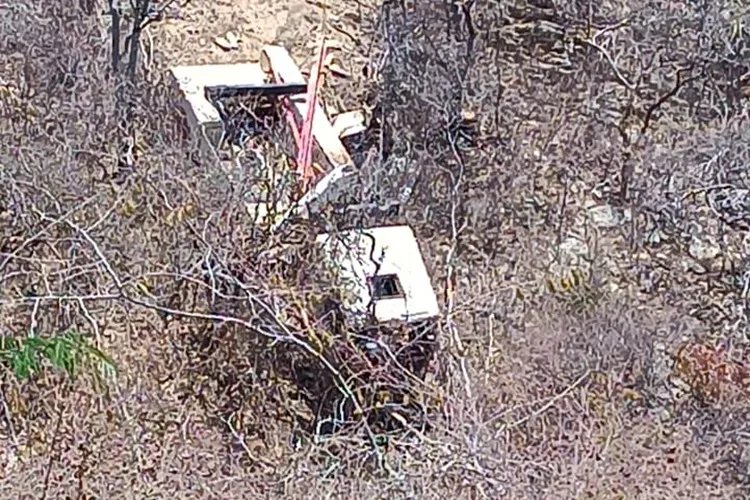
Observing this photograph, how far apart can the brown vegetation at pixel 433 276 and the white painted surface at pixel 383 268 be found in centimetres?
10

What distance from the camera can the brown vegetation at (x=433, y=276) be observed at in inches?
119

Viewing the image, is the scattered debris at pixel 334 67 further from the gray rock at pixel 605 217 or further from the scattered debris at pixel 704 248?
the scattered debris at pixel 704 248

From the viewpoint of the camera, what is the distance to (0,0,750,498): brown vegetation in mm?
3033

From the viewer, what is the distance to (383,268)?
10.7 feet

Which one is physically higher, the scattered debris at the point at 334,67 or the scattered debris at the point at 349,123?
the scattered debris at the point at 334,67

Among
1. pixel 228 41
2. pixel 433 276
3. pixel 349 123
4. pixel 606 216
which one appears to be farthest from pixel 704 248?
pixel 228 41

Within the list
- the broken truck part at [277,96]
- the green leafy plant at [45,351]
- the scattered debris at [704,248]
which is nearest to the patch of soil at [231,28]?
the broken truck part at [277,96]

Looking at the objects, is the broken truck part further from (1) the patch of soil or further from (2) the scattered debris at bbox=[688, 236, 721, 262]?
(2) the scattered debris at bbox=[688, 236, 721, 262]

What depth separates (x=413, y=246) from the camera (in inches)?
132

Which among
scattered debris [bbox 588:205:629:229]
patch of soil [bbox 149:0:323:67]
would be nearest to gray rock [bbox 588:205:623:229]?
scattered debris [bbox 588:205:629:229]

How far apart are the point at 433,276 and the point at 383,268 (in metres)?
0.43

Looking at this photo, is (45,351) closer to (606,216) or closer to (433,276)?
(433,276)

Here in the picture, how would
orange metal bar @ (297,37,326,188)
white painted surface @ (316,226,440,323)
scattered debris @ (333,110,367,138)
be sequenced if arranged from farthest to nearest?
scattered debris @ (333,110,367,138), orange metal bar @ (297,37,326,188), white painted surface @ (316,226,440,323)

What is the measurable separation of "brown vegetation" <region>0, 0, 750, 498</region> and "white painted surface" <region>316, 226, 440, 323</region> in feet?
0.34
